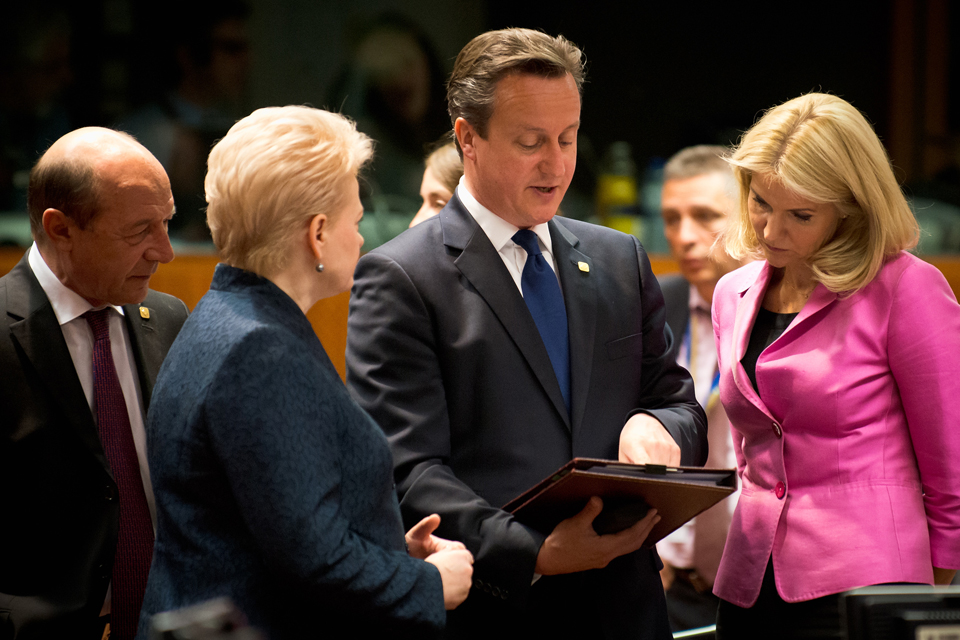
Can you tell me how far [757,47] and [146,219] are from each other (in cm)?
371

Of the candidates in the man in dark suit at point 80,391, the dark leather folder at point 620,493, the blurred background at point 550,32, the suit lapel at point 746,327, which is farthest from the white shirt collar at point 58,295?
the blurred background at point 550,32

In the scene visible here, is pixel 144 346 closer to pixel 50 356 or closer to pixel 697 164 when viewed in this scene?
pixel 50 356

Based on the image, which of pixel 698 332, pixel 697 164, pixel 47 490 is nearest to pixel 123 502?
pixel 47 490

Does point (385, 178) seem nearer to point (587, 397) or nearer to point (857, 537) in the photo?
point (587, 397)

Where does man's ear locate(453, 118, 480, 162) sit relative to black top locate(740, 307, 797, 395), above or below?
above

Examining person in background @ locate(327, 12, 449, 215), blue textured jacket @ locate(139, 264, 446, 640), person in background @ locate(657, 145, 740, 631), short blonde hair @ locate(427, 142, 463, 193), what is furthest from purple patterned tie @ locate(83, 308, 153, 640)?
person in background @ locate(327, 12, 449, 215)

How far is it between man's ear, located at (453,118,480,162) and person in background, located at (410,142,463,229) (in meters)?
0.94

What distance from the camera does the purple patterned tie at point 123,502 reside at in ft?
5.80

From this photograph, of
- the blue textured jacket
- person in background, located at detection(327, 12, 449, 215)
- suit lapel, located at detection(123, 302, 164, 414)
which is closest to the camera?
the blue textured jacket

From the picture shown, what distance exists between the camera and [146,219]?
1.84m

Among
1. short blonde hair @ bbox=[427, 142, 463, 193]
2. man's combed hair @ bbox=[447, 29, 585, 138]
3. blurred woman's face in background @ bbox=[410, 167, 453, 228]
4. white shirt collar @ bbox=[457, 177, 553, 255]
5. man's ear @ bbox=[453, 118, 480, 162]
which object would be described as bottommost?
blurred woman's face in background @ bbox=[410, 167, 453, 228]

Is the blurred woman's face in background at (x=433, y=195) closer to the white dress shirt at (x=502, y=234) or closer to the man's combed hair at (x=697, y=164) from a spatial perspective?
Result: the man's combed hair at (x=697, y=164)

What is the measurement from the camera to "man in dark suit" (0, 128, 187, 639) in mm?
1673

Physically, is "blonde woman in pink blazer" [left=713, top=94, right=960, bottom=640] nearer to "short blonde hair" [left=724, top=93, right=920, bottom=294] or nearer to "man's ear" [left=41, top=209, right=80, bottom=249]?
"short blonde hair" [left=724, top=93, right=920, bottom=294]
